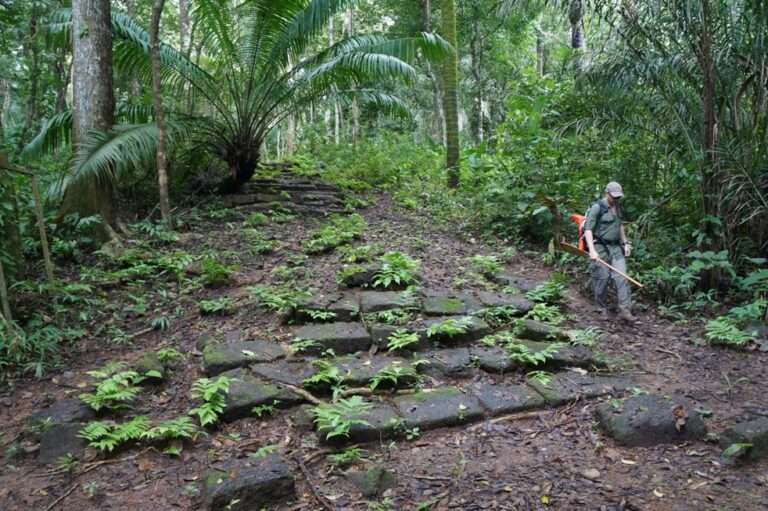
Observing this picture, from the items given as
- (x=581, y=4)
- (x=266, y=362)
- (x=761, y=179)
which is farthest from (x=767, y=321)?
(x=266, y=362)

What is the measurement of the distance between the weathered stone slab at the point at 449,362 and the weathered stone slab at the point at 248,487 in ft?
5.35

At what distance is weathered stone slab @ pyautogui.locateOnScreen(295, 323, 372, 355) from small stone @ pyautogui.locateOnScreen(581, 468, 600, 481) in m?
1.96

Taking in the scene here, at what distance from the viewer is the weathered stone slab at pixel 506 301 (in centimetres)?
538

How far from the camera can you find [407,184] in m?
12.0

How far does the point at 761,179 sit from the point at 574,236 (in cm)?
232

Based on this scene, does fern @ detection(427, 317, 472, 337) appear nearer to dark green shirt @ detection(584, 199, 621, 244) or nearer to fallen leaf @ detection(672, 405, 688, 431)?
fallen leaf @ detection(672, 405, 688, 431)

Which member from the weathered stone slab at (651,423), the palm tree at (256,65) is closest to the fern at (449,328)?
the weathered stone slab at (651,423)

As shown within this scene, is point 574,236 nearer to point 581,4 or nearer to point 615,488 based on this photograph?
point 581,4

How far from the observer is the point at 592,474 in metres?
3.05

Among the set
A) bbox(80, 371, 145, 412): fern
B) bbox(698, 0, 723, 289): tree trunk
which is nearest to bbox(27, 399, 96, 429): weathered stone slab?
bbox(80, 371, 145, 412): fern

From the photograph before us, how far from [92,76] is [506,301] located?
228 inches

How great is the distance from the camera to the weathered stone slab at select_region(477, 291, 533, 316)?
5375 mm

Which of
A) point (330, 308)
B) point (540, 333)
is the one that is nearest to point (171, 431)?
point (330, 308)

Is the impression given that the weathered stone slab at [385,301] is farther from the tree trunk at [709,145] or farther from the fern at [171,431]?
the tree trunk at [709,145]
